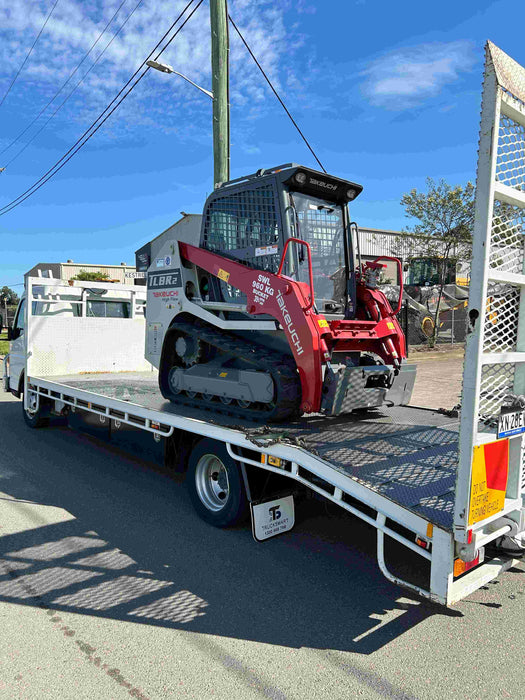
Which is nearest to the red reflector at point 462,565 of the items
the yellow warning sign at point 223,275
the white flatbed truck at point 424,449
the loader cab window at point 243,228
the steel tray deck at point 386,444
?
the white flatbed truck at point 424,449

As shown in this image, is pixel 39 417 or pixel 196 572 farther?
pixel 39 417

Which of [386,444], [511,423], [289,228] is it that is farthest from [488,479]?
[289,228]

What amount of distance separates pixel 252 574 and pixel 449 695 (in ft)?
5.36

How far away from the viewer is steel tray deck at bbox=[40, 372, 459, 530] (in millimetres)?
3418

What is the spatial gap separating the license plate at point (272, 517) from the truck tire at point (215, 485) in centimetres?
22

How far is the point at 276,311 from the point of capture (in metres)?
5.00

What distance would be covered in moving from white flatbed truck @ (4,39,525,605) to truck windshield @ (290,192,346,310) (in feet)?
4.59

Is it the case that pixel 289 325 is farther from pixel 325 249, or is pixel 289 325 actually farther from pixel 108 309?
pixel 108 309

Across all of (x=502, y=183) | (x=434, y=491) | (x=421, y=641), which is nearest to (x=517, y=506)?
(x=434, y=491)

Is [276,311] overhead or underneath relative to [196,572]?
overhead

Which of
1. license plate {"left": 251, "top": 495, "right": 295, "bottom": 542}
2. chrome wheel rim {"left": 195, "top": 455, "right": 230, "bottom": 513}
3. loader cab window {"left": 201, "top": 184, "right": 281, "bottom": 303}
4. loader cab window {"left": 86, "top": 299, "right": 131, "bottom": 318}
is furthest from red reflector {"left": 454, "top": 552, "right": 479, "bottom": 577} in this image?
loader cab window {"left": 86, "top": 299, "right": 131, "bottom": 318}

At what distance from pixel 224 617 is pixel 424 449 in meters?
2.10

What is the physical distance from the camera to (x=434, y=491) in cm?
347

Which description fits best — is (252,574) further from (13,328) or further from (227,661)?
(13,328)
